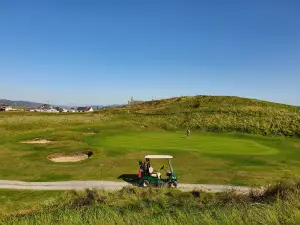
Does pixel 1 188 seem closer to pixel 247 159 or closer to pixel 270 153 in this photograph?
pixel 247 159

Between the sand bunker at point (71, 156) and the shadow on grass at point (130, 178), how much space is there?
780cm

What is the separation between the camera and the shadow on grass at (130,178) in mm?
24272

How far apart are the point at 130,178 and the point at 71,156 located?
1029 cm

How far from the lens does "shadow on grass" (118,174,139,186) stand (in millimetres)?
24272

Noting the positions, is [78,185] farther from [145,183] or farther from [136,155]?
[136,155]

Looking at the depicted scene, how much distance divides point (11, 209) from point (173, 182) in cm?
1078

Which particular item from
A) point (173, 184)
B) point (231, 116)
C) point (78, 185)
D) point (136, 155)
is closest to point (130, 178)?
point (173, 184)

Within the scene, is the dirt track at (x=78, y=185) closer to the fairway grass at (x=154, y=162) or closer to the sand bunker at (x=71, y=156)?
the fairway grass at (x=154, y=162)

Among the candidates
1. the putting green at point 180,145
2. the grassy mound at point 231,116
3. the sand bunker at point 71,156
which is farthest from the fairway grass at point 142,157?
the grassy mound at point 231,116

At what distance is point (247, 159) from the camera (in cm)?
3038

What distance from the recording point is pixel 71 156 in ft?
109

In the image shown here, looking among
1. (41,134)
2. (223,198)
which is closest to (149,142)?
(41,134)

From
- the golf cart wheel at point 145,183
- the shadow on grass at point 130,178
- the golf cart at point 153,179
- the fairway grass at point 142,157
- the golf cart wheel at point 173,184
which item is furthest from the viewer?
the fairway grass at point 142,157

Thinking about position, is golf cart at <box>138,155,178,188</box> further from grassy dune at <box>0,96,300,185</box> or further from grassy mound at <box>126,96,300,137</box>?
grassy mound at <box>126,96,300,137</box>
